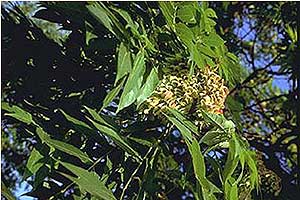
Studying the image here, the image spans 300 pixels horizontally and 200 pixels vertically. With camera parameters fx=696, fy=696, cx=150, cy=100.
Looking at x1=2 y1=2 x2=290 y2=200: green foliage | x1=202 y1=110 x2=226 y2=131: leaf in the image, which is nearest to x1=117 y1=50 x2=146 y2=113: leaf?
x1=2 y1=2 x2=290 y2=200: green foliage

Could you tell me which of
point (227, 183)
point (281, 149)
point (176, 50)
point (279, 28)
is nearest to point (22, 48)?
point (176, 50)

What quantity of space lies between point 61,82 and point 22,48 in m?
0.12

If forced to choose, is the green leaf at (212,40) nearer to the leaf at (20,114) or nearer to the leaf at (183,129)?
the leaf at (183,129)

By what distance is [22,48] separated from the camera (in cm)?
122

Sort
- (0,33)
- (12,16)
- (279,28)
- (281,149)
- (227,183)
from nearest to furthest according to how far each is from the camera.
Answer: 1. (227,183)
2. (0,33)
3. (12,16)
4. (281,149)
5. (279,28)

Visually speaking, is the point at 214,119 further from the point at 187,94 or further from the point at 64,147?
the point at 64,147

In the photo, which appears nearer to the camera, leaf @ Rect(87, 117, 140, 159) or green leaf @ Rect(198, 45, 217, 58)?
leaf @ Rect(87, 117, 140, 159)

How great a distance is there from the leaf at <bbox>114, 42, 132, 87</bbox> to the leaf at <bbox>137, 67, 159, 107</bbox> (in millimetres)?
37

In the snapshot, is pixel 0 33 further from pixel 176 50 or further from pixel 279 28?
pixel 279 28

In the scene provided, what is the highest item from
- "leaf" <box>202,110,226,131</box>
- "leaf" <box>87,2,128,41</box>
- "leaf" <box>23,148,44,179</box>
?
"leaf" <box>87,2,128,41</box>

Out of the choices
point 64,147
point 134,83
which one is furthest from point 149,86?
point 64,147

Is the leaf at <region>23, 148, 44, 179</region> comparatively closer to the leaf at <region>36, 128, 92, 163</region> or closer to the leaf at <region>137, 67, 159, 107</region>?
the leaf at <region>36, 128, 92, 163</region>

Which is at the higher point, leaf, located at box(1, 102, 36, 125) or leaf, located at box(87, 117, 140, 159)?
leaf, located at box(1, 102, 36, 125)

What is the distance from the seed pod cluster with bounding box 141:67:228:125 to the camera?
94 cm
